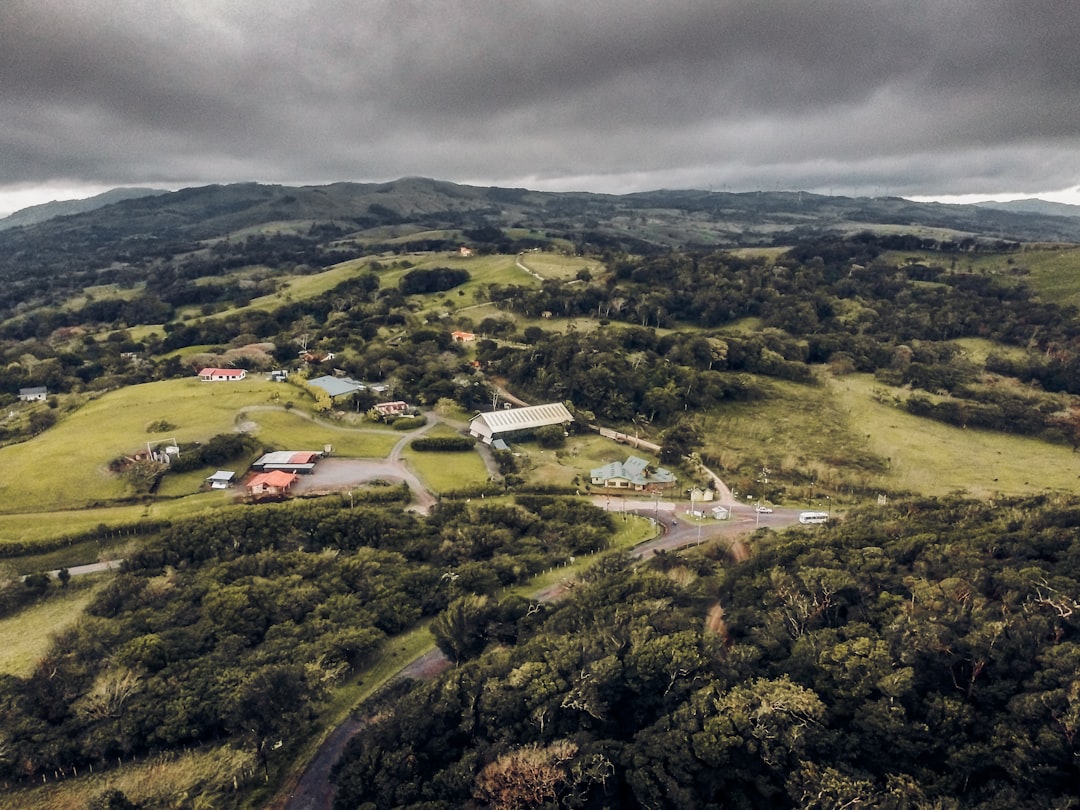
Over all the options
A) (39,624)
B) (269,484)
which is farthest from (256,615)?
(269,484)

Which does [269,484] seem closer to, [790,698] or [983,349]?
[790,698]

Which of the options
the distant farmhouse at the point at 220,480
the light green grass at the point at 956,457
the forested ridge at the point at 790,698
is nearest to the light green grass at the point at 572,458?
the light green grass at the point at 956,457

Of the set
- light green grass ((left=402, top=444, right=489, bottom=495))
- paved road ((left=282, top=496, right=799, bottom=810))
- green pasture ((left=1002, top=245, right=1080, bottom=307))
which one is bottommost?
paved road ((left=282, top=496, right=799, bottom=810))

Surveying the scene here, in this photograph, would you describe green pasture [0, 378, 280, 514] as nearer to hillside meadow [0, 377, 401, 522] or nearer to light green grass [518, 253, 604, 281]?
hillside meadow [0, 377, 401, 522]

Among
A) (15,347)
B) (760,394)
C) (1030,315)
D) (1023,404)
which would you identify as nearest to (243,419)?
(760,394)

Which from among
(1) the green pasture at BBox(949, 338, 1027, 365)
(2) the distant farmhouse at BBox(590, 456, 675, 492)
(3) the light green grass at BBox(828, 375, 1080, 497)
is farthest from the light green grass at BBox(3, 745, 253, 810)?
(1) the green pasture at BBox(949, 338, 1027, 365)
